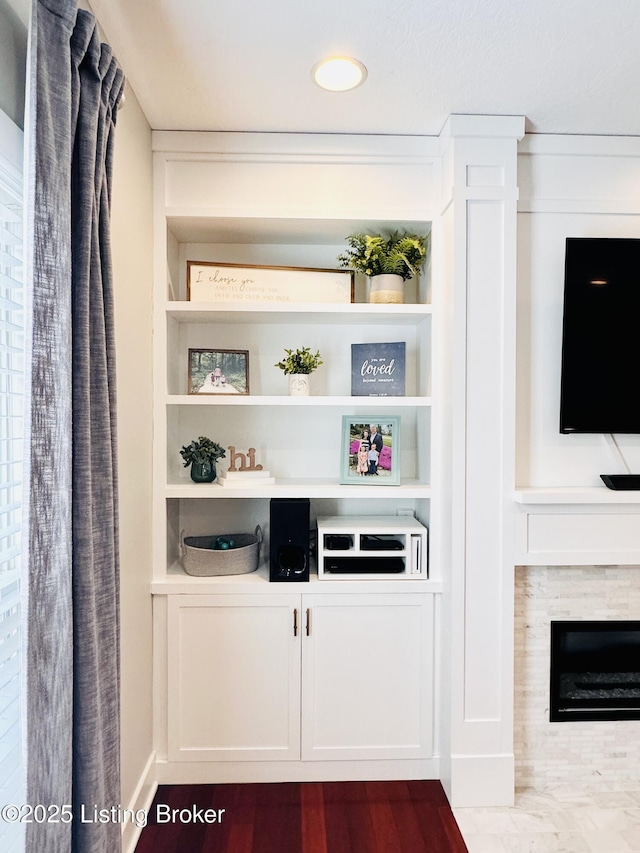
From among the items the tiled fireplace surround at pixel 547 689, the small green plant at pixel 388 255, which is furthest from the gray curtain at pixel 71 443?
the tiled fireplace surround at pixel 547 689

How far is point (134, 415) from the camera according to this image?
2045 millimetres

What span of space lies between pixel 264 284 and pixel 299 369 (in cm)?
38

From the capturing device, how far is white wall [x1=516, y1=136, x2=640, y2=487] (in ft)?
7.48

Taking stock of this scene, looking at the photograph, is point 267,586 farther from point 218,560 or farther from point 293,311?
point 293,311

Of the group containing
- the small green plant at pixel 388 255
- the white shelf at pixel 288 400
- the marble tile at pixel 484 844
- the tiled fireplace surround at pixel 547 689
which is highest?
the small green plant at pixel 388 255

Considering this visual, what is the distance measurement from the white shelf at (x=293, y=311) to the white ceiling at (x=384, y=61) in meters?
0.68

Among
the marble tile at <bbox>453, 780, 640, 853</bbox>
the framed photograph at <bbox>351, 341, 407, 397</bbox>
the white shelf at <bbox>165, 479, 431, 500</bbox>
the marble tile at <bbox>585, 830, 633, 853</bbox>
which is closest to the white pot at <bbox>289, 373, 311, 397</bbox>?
the framed photograph at <bbox>351, 341, 407, 397</bbox>

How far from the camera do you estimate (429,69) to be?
1.84 metres

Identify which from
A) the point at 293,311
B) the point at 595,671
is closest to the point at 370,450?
the point at 293,311

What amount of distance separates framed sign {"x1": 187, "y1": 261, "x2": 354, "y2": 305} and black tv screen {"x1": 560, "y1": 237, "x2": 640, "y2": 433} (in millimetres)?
894

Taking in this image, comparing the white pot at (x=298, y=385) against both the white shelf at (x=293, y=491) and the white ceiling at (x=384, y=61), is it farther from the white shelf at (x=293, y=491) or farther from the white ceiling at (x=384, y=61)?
the white ceiling at (x=384, y=61)

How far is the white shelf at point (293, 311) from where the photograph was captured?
2301 mm

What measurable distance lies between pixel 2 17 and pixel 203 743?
7.85 ft

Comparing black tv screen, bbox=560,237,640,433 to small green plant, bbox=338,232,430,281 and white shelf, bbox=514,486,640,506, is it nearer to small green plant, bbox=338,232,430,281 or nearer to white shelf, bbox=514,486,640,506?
white shelf, bbox=514,486,640,506
